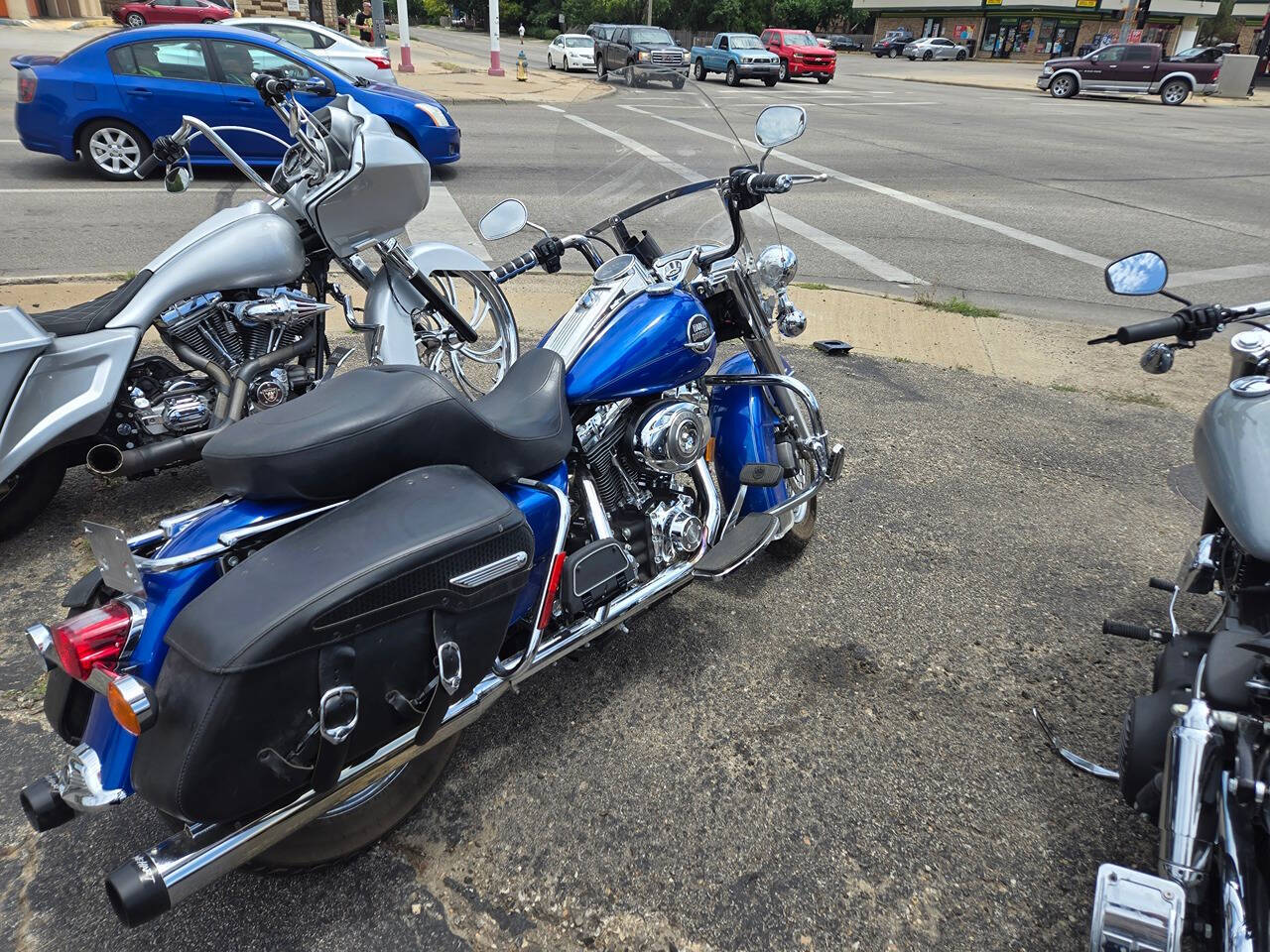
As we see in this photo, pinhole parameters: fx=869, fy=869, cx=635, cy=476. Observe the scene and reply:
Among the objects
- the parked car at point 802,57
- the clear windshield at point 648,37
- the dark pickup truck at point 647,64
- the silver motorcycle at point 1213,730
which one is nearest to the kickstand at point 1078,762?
the silver motorcycle at point 1213,730

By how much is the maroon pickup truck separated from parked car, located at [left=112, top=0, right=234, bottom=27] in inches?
1017

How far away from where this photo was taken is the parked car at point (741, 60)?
2528 centimetres

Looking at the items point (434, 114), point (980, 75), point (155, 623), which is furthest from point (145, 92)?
point (980, 75)

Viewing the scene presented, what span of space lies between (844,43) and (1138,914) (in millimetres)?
55528

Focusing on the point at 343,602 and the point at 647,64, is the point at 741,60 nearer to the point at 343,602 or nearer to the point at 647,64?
the point at 647,64

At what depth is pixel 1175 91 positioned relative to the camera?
25.9 m

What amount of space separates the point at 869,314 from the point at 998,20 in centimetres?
5171

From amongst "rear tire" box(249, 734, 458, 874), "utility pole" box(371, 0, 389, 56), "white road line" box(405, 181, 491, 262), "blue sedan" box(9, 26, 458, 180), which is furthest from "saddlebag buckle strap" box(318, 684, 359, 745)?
"utility pole" box(371, 0, 389, 56)

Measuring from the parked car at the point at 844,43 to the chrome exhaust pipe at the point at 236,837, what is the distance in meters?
52.4

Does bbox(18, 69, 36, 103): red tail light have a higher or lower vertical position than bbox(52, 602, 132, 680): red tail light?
higher

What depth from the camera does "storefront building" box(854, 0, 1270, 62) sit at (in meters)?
46.1

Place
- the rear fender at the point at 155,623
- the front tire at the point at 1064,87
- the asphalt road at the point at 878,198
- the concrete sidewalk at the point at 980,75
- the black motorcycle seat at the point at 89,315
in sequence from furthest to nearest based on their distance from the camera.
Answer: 1. the concrete sidewalk at the point at 980,75
2. the front tire at the point at 1064,87
3. the asphalt road at the point at 878,198
4. the black motorcycle seat at the point at 89,315
5. the rear fender at the point at 155,623

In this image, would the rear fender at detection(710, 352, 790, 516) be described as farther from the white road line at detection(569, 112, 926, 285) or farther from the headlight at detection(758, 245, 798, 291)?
the white road line at detection(569, 112, 926, 285)

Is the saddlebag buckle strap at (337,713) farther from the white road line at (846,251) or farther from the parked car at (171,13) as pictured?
the parked car at (171,13)
